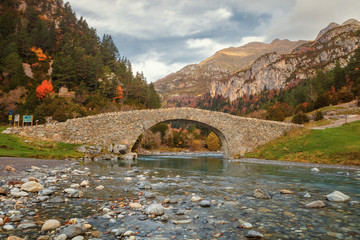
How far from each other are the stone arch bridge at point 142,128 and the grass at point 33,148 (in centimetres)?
184

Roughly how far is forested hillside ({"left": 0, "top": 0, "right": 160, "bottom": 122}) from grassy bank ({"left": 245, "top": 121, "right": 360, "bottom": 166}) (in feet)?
124

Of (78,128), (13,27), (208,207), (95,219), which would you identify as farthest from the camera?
(13,27)

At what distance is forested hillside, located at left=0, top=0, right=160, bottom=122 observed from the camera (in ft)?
145

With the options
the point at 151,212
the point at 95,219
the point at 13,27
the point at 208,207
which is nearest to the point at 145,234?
the point at 151,212

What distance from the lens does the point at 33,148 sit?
1947 cm

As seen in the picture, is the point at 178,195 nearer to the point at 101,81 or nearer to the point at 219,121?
the point at 219,121

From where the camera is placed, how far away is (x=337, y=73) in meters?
59.6

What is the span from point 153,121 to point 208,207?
72.8 ft

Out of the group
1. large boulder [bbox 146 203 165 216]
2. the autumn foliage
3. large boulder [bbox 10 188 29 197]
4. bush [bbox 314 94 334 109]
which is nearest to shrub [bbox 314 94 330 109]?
bush [bbox 314 94 334 109]

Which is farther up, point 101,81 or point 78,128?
point 101,81

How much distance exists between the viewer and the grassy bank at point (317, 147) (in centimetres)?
1788

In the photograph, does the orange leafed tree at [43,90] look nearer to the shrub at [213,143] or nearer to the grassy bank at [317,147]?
the grassy bank at [317,147]

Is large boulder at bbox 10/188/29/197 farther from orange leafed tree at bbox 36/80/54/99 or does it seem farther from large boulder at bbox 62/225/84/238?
orange leafed tree at bbox 36/80/54/99

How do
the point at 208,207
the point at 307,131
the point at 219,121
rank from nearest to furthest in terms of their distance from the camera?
the point at 208,207
the point at 307,131
the point at 219,121
